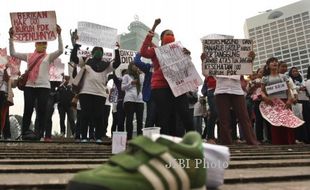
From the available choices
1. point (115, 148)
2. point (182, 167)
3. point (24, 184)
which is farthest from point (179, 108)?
point (182, 167)

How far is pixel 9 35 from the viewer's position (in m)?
7.12

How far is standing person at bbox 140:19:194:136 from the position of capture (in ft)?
18.4

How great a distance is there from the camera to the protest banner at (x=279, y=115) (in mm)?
7090

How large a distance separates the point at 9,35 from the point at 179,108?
10.6ft

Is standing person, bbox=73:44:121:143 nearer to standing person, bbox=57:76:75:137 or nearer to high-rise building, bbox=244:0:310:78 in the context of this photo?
standing person, bbox=57:76:75:137

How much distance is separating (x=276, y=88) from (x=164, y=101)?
241cm

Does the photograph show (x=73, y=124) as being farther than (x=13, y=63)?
Yes

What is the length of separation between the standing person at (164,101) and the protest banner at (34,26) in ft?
6.61

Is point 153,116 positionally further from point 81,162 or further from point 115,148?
point 81,162

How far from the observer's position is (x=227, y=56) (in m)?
6.78

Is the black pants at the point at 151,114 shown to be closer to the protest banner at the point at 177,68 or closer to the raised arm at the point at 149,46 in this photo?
the protest banner at the point at 177,68

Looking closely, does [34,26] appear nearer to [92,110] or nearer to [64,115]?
[92,110]

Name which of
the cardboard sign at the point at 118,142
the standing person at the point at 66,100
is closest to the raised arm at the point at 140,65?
the cardboard sign at the point at 118,142

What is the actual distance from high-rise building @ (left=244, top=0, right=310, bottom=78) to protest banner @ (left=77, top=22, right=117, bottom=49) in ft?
129
